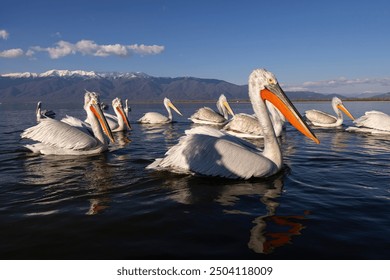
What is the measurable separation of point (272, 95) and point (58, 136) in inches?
202

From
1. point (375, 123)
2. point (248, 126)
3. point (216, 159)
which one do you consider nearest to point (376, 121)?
point (375, 123)

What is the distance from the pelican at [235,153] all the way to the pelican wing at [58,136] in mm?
2956

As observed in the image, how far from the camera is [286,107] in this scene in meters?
5.62

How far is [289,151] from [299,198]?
4431 millimetres

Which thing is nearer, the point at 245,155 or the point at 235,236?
the point at 235,236

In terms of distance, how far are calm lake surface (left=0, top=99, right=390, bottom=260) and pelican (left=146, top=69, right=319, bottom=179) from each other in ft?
0.74

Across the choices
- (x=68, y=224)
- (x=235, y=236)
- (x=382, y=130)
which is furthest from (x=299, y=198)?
(x=382, y=130)

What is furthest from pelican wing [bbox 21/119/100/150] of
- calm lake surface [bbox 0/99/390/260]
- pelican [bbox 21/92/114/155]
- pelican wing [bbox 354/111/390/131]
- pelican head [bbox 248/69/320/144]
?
pelican wing [bbox 354/111/390/131]

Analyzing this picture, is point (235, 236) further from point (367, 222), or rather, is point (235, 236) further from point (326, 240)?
point (367, 222)

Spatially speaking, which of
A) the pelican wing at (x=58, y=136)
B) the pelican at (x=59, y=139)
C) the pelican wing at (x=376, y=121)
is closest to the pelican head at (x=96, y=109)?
the pelican at (x=59, y=139)

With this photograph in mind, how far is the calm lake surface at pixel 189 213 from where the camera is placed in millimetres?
3176

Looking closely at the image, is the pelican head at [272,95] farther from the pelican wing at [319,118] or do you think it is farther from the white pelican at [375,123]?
the pelican wing at [319,118]

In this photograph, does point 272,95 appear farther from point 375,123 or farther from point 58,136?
point 375,123
